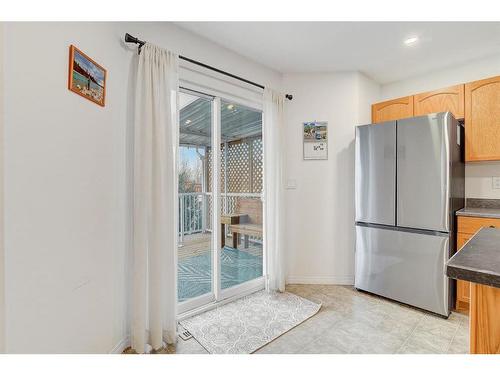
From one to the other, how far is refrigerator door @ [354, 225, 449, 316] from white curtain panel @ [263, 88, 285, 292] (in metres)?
0.82

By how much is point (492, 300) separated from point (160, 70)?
6.87 feet

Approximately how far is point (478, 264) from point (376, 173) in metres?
2.02

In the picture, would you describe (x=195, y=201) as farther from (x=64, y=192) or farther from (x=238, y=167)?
(x=64, y=192)

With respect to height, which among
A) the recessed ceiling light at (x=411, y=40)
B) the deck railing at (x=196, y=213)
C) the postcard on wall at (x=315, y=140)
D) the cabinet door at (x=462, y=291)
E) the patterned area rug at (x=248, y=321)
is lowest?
the patterned area rug at (x=248, y=321)

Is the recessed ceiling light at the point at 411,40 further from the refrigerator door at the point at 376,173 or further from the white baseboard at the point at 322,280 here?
the white baseboard at the point at 322,280

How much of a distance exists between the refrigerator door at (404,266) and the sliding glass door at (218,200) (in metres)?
1.10

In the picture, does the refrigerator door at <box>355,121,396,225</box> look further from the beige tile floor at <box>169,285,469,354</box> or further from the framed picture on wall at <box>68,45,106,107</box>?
the framed picture on wall at <box>68,45,106,107</box>

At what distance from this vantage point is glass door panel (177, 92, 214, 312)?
2.41 metres

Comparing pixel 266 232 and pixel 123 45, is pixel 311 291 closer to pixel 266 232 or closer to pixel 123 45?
pixel 266 232

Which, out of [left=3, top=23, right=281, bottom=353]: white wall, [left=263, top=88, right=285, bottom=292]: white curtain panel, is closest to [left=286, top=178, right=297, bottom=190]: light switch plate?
[left=263, top=88, right=285, bottom=292]: white curtain panel

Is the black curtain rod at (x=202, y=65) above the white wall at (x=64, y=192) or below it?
above

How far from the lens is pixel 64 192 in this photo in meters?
1.32

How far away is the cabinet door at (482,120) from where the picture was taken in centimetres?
235

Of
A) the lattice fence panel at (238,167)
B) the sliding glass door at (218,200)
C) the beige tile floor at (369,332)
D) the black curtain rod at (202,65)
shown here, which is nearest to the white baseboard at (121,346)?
the beige tile floor at (369,332)
